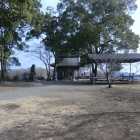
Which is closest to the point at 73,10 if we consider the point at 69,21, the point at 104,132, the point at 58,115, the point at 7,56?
the point at 69,21

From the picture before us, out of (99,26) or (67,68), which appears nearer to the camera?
(99,26)

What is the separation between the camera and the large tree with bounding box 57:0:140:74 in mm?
30000

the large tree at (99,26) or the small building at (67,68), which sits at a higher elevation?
the large tree at (99,26)

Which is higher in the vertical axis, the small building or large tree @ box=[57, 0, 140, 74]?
large tree @ box=[57, 0, 140, 74]

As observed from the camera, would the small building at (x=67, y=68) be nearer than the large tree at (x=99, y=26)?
No

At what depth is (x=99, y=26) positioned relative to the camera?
29.7 meters

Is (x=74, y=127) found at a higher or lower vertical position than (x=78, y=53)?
lower

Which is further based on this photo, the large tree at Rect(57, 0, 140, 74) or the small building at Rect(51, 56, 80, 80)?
the small building at Rect(51, 56, 80, 80)

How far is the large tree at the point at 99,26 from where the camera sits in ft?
98.4

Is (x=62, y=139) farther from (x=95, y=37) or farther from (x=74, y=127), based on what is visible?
(x=95, y=37)

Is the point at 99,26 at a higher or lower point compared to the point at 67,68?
higher

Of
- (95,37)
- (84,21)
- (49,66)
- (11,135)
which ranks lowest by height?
(11,135)

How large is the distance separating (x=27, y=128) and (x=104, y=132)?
69.0 inches

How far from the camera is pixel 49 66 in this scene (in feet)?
136
